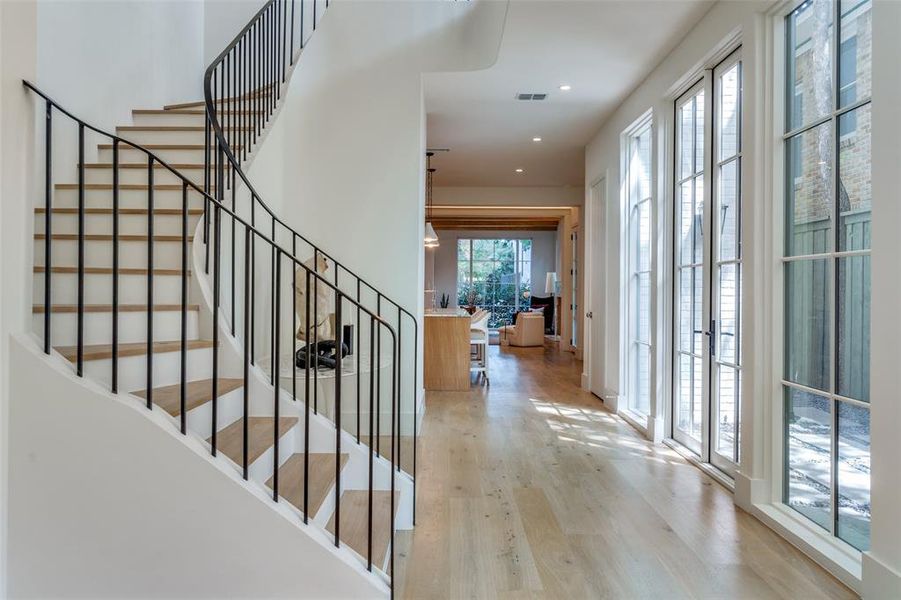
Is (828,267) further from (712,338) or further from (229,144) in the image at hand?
(229,144)

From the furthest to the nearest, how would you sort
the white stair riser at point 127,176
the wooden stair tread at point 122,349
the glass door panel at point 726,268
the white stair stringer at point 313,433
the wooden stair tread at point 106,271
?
the white stair riser at point 127,176
the glass door panel at point 726,268
the white stair stringer at point 313,433
the wooden stair tread at point 106,271
the wooden stair tread at point 122,349

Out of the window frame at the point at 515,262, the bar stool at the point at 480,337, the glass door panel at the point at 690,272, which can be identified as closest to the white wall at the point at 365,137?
the glass door panel at the point at 690,272

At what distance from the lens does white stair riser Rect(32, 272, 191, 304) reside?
2.49 metres

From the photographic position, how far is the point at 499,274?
49.3 ft

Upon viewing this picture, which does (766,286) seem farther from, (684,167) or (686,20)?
(686,20)

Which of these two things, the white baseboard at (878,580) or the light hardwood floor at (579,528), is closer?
the white baseboard at (878,580)

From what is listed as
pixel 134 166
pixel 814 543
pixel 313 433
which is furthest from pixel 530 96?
pixel 814 543

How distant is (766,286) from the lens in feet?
8.79

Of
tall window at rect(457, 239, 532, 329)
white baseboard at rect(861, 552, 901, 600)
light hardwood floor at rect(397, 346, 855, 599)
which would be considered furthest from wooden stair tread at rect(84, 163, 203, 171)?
tall window at rect(457, 239, 532, 329)

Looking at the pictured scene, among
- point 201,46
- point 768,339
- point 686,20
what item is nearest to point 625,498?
point 768,339

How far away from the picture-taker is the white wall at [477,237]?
48.1ft

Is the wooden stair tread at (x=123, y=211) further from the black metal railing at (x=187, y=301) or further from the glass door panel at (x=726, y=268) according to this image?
the glass door panel at (x=726, y=268)

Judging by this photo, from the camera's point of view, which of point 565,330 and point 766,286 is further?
point 565,330

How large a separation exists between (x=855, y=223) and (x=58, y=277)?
3.55 meters
